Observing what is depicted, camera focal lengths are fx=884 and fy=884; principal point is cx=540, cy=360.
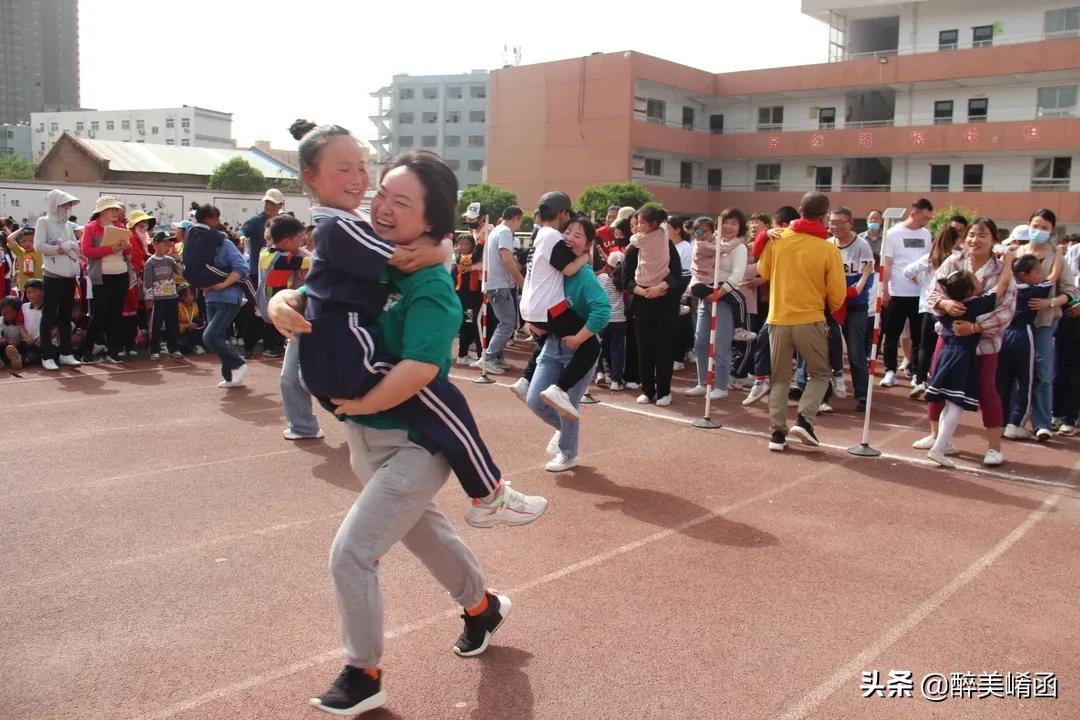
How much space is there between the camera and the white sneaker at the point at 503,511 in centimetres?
354

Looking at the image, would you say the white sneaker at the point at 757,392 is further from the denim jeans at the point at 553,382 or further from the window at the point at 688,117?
the window at the point at 688,117

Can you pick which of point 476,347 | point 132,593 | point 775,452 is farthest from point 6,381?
point 775,452

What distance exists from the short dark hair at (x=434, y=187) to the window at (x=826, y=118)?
53.8 meters

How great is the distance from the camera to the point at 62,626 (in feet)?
13.4

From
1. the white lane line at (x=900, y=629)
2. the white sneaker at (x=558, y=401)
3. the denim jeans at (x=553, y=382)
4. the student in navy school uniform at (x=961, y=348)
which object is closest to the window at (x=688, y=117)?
the student in navy school uniform at (x=961, y=348)

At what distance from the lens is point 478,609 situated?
3791 millimetres

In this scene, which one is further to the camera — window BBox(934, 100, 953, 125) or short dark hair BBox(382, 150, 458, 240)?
window BBox(934, 100, 953, 125)

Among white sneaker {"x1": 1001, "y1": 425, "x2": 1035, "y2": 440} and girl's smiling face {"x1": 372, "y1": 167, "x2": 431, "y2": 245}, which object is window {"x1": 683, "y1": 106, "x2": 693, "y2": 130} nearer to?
white sneaker {"x1": 1001, "y1": 425, "x2": 1035, "y2": 440}

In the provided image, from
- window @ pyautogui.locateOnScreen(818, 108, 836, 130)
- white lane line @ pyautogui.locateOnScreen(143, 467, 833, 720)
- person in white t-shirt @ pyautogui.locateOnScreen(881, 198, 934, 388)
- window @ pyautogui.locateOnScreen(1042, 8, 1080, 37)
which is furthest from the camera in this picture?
window @ pyautogui.locateOnScreen(818, 108, 836, 130)

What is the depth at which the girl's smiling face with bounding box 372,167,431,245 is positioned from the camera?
3.22 meters

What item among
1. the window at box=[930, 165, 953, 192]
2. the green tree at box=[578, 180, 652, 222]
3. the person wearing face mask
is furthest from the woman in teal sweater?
the window at box=[930, 165, 953, 192]

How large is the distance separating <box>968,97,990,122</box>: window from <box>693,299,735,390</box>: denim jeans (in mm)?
44138

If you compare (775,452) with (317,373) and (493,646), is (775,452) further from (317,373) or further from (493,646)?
(317,373)

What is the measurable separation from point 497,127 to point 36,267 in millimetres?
52626
